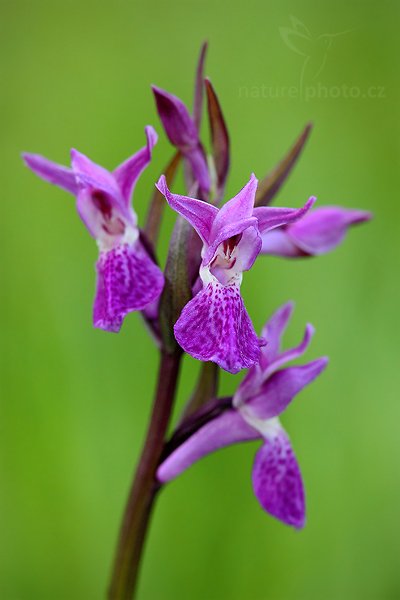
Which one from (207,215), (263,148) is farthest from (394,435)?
(207,215)

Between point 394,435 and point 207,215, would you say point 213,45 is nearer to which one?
point 394,435

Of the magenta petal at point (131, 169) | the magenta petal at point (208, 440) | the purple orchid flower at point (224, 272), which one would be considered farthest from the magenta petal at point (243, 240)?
the magenta petal at point (208, 440)

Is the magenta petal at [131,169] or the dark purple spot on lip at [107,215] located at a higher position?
the magenta petal at [131,169]

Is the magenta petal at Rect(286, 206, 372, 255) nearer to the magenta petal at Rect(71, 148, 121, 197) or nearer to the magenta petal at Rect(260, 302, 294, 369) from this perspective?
the magenta petal at Rect(260, 302, 294, 369)

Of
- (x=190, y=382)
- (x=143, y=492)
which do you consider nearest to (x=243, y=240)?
(x=143, y=492)

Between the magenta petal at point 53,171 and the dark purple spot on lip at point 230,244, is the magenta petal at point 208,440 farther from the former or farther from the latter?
the magenta petal at point 53,171

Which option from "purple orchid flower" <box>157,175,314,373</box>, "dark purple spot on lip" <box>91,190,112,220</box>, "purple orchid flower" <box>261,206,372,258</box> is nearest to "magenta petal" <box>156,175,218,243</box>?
"purple orchid flower" <box>157,175,314,373</box>
